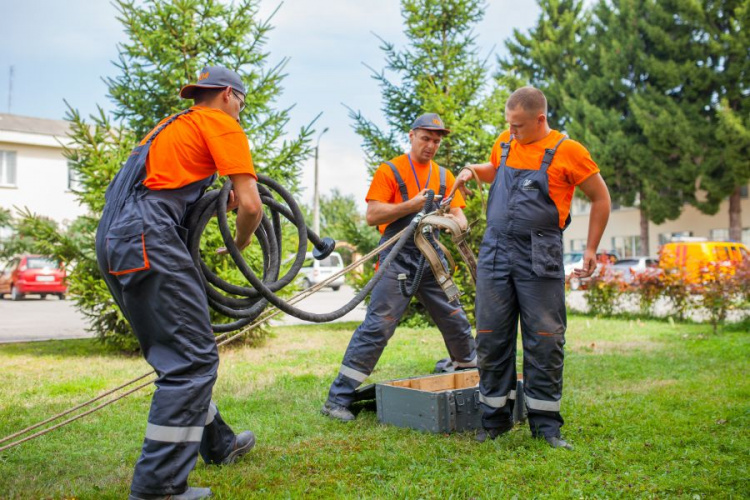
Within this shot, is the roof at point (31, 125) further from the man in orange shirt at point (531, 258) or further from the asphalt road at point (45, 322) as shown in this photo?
the man in orange shirt at point (531, 258)

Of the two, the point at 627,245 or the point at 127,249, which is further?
the point at 627,245

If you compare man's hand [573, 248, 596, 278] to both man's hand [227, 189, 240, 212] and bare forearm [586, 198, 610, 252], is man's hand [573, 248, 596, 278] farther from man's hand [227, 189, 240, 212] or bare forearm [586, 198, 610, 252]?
man's hand [227, 189, 240, 212]

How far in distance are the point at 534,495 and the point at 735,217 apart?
3251 cm

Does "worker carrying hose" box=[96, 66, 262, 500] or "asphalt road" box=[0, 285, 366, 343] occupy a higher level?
"worker carrying hose" box=[96, 66, 262, 500]

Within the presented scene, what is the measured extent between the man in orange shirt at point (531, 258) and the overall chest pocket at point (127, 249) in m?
2.07

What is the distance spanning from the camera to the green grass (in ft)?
11.1

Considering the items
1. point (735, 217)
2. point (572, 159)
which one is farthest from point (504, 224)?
point (735, 217)

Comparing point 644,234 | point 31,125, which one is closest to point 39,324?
point 31,125

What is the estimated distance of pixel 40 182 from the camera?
106 feet

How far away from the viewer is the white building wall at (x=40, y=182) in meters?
31.8

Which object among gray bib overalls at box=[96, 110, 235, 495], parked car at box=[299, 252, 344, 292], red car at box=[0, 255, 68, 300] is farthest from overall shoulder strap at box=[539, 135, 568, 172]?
parked car at box=[299, 252, 344, 292]

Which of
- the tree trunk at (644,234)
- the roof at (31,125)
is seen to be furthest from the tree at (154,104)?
the tree trunk at (644,234)

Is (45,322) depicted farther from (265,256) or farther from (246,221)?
(246,221)

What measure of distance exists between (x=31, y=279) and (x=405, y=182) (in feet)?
68.2
